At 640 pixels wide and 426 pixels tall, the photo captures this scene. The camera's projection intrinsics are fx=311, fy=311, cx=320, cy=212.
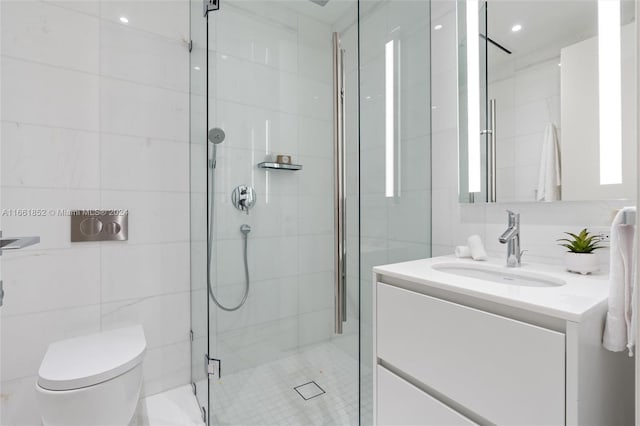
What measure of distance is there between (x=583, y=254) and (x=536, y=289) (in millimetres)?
300

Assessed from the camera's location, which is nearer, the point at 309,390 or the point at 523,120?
the point at 523,120

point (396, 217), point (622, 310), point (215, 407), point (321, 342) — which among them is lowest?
point (215, 407)

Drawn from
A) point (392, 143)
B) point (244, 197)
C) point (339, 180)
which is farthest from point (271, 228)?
point (392, 143)

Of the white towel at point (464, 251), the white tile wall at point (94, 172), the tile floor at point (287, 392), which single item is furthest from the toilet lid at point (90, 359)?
the white towel at point (464, 251)

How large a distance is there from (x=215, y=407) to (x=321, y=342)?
561mm

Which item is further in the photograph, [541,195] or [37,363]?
[37,363]

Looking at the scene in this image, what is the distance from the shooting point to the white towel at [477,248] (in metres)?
1.21

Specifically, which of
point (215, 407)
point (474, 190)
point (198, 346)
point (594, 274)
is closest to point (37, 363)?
point (198, 346)

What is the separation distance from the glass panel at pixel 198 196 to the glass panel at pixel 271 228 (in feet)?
0.31

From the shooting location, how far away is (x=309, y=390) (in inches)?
56.9

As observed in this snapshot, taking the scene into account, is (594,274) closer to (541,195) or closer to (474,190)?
(541,195)

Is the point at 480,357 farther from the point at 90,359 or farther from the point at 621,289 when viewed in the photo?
the point at 90,359

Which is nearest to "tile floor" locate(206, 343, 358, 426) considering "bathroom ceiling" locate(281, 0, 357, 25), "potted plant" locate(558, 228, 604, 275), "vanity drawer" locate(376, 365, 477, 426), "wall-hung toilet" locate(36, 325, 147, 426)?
"vanity drawer" locate(376, 365, 477, 426)

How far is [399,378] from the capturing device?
100 cm
